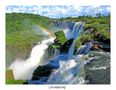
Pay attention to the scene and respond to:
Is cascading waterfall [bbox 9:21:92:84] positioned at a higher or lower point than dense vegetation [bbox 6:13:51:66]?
lower

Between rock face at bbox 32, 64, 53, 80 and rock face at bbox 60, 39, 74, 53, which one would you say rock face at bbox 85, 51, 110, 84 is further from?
rock face at bbox 32, 64, 53, 80

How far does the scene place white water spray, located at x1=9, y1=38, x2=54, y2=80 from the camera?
9.71ft

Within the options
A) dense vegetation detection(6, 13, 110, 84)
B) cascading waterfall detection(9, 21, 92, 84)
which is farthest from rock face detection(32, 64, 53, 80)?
dense vegetation detection(6, 13, 110, 84)

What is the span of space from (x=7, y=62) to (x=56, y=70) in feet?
1.30

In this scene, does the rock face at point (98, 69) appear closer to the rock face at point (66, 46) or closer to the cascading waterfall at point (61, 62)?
the cascading waterfall at point (61, 62)

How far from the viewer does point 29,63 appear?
298 cm

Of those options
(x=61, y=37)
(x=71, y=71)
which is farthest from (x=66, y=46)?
(x=71, y=71)

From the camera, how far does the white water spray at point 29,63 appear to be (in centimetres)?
296

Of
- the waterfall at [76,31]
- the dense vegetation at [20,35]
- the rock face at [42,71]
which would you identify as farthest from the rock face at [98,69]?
the dense vegetation at [20,35]

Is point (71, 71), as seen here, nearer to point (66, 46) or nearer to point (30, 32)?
point (66, 46)

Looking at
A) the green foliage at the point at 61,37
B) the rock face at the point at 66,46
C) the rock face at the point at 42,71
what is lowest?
the rock face at the point at 42,71
